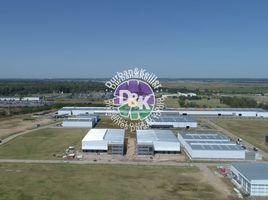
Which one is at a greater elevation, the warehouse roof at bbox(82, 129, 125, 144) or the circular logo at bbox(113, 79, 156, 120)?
the circular logo at bbox(113, 79, 156, 120)

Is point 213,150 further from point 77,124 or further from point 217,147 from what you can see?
point 77,124

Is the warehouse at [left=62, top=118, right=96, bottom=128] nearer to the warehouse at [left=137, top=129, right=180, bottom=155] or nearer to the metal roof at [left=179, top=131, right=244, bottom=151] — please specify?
the warehouse at [left=137, top=129, right=180, bottom=155]

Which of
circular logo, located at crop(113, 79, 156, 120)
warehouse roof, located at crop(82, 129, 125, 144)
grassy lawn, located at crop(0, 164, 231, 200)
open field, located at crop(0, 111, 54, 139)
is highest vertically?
circular logo, located at crop(113, 79, 156, 120)

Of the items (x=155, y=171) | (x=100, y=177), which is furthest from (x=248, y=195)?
(x=100, y=177)

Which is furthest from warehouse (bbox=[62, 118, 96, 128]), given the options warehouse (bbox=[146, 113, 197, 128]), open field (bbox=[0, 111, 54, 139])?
warehouse (bbox=[146, 113, 197, 128])

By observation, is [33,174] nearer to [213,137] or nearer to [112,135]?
[112,135]

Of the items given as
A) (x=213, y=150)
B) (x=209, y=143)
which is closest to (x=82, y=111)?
(x=209, y=143)
